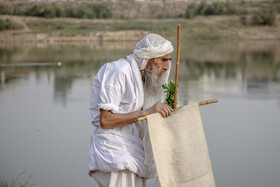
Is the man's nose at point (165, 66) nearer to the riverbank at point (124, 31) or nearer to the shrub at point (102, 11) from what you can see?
the riverbank at point (124, 31)

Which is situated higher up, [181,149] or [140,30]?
[181,149]

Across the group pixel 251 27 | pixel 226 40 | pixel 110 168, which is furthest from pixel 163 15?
pixel 110 168

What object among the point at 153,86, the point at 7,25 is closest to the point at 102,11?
the point at 7,25

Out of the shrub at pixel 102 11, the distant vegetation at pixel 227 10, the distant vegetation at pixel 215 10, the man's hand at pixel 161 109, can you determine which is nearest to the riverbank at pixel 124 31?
the distant vegetation at pixel 227 10

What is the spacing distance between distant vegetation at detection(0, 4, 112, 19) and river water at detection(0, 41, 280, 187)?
45.2 m

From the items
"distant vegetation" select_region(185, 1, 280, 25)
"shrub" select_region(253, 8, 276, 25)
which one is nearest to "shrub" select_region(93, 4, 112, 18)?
"distant vegetation" select_region(185, 1, 280, 25)

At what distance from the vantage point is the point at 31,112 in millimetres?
11203

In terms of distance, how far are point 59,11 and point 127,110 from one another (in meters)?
61.9

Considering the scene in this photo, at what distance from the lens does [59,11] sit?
64125 millimetres

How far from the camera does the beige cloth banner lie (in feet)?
11.4

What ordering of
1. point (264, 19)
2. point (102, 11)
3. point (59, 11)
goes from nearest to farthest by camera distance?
point (264, 19)
point (59, 11)
point (102, 11)

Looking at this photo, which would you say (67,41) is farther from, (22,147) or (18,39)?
(22,147)

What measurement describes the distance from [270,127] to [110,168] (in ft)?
20.3

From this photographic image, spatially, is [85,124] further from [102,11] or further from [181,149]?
[102,11]
